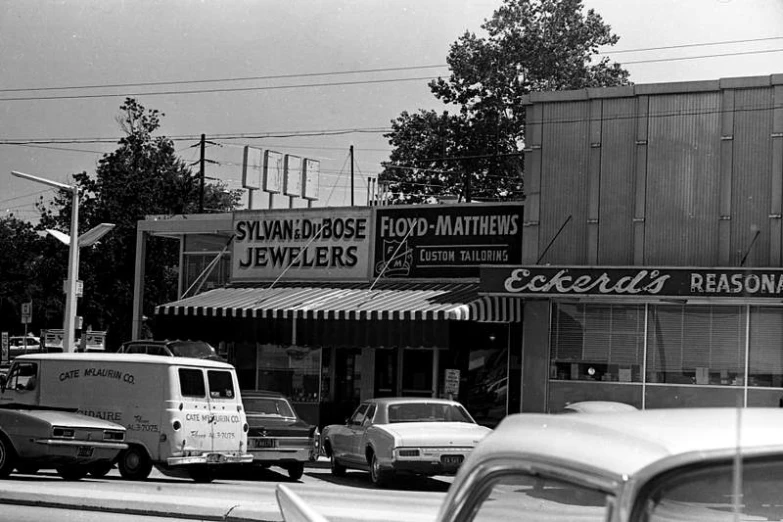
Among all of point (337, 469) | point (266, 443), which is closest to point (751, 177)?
point (337, 469)

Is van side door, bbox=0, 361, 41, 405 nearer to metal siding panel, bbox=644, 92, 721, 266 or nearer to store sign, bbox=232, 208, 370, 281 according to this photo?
store sign, bbox=232, 208, 370, 281

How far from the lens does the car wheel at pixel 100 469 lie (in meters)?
17.6

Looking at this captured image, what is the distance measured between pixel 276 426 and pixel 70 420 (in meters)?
3.81

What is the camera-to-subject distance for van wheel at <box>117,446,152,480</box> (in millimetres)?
18125

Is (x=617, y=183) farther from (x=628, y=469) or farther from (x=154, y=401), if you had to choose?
(x=628, y=469)

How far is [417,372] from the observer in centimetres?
2769

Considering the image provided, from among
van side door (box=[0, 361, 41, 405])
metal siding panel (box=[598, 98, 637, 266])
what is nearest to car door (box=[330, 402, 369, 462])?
van side door (box=[0, 361, 41, 405])

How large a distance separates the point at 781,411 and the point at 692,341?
2193 cm

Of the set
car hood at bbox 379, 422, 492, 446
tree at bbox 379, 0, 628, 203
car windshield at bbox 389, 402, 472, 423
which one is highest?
tree at bbox 379, 0, 628, 203

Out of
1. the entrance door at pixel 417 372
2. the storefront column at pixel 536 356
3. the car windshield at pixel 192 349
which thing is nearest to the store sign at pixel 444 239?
the storefront column at pixel 536 356

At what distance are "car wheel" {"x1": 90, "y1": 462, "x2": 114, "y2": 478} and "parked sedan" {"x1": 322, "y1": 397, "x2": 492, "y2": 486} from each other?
4.06 m

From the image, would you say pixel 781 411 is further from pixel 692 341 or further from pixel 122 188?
pixel 122 188

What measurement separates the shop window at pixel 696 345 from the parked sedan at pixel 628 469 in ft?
70.2

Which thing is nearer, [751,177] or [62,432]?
[62,432]
